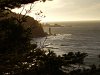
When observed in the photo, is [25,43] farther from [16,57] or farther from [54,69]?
[54,69]

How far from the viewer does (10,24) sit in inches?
423

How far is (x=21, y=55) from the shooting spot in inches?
444

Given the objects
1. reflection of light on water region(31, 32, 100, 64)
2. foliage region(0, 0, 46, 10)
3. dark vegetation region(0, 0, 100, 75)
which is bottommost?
reflection of light on water region(31, 32, 100, 64)

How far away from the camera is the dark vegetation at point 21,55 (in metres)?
10.8

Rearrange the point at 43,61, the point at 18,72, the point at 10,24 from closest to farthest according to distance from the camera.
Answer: the point at 10,24
the point at 18,72
the point at 43,61

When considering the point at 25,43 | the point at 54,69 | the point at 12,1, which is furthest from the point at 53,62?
the point at 12,1

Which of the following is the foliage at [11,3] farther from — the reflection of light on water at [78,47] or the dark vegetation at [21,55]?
the reflection of light on water at [78,47]

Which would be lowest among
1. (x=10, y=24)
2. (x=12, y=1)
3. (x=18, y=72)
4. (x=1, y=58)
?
(x=18, y=72)

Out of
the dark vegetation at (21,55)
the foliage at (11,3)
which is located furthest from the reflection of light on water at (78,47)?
the foliage at (11,3)

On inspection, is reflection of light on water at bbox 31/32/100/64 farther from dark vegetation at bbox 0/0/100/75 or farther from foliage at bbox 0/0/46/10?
foliage at bbox 0/0/46/10

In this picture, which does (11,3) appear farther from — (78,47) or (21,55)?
(78,47)

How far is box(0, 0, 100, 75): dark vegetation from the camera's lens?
10.8m

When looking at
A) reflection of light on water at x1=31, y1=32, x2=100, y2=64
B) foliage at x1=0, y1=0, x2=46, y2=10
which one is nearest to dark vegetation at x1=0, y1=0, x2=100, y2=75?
foliage at x1=0, y1=0, x2=46, y2=10

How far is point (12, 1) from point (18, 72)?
2.99 meters
